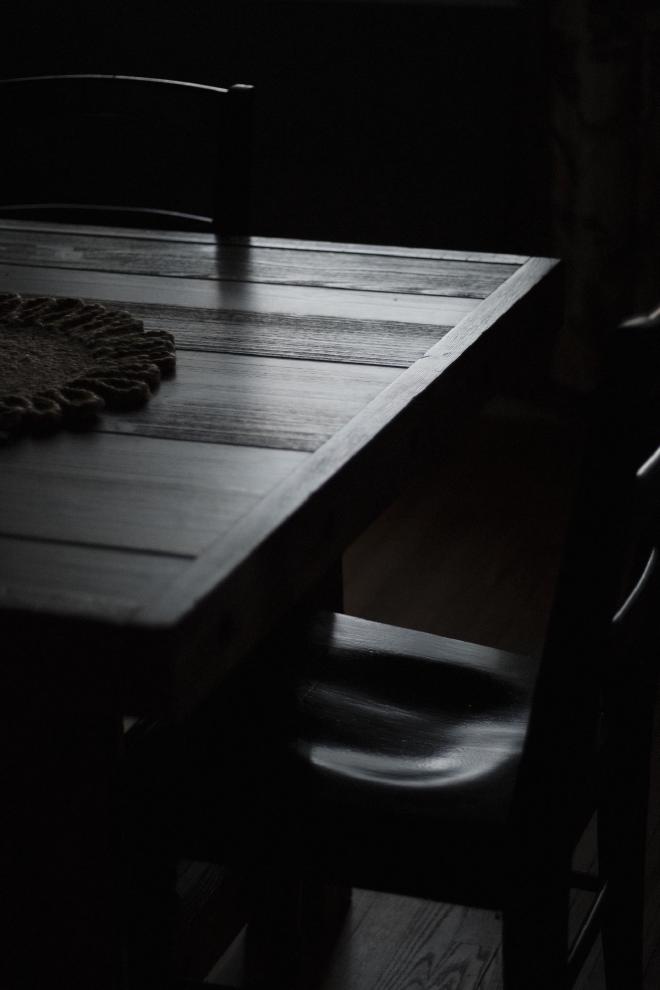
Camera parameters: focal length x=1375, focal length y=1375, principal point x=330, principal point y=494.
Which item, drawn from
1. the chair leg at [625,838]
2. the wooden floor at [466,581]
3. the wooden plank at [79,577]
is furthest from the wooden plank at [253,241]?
the wooden plank at [79,577]

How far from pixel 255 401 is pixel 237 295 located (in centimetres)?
38

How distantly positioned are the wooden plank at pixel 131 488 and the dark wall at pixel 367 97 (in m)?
2.40

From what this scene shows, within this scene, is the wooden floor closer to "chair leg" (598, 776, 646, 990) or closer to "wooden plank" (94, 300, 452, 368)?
"wooden plank" (94, 300, 452, 368)

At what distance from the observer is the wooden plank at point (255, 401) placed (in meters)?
1.03

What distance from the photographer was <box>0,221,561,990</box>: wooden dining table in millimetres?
750

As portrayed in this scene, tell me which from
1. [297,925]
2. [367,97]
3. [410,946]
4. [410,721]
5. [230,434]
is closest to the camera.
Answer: [230,434]

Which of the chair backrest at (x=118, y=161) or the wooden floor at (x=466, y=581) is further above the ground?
the chair backrest at (x=118, y=161)

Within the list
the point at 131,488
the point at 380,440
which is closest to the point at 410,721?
the point at 380,440

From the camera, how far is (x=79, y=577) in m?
0.78

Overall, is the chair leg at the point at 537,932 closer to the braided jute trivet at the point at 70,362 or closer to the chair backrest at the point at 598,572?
the chair backrest at the point at 598,572

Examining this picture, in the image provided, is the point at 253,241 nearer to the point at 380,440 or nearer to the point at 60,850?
the point at 380,440

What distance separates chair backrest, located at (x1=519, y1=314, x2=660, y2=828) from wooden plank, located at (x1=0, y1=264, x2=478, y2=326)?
451mm

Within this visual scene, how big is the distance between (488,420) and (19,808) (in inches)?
104

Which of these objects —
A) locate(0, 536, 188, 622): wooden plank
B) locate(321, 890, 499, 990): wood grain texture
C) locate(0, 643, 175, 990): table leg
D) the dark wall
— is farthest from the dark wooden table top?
the dark wall
